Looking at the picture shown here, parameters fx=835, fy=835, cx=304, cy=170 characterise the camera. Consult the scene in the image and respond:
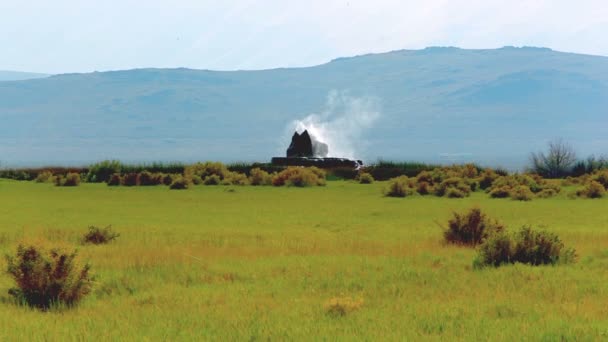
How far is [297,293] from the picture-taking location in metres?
11.4

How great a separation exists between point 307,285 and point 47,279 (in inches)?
141

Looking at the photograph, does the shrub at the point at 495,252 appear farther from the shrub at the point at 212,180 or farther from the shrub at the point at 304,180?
the shrub at the point at 212,180

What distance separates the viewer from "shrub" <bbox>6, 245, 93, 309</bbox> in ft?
36.3

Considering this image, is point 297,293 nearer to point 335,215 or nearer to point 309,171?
point 335,215

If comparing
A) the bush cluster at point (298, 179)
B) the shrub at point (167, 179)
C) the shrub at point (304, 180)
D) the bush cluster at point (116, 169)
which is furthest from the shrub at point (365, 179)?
the bush cluster at point (116, 169)

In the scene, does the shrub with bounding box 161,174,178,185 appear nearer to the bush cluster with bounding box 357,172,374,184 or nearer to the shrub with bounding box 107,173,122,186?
the shrub with bounding box 107,173,122,186

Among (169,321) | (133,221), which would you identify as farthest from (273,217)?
(169,321)

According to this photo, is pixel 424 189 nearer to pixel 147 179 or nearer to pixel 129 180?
pixel 147 179

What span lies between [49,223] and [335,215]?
29.2 ft

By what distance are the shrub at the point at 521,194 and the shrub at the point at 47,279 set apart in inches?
1056

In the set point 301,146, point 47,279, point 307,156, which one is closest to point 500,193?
point 307,156

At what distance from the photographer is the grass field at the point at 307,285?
8992 millimetres

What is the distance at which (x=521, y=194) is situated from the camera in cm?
3553

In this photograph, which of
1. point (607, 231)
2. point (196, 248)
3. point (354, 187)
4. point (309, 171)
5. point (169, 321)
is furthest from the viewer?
point (309, 171)
